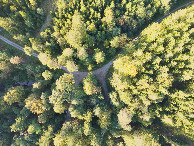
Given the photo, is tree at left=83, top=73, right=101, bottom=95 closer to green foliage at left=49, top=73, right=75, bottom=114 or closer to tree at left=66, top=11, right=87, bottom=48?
green foliage at left=49, top=73, right=75, bottom=114

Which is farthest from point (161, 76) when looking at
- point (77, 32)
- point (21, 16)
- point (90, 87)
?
point (21, 16)

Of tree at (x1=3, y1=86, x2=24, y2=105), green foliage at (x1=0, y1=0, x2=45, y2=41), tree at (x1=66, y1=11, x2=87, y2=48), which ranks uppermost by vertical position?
green foliage at (x1=0, y1=0, x2=45, y2=41)

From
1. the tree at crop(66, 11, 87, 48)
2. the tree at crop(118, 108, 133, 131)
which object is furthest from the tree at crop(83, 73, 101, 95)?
the tree at crop(66, 11, 87, 48)

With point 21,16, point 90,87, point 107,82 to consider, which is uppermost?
point 21,16

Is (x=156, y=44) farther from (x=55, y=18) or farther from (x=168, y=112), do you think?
(x=55, y=18)

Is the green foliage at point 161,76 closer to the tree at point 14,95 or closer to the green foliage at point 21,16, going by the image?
the tree at point 14,95

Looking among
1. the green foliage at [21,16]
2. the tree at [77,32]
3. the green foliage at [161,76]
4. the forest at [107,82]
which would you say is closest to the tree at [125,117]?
the green foliage at [161,76]

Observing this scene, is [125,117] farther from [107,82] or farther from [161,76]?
[161,76]

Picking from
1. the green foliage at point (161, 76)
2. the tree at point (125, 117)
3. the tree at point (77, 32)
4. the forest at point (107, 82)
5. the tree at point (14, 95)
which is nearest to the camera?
the tree at point (125, 117)
